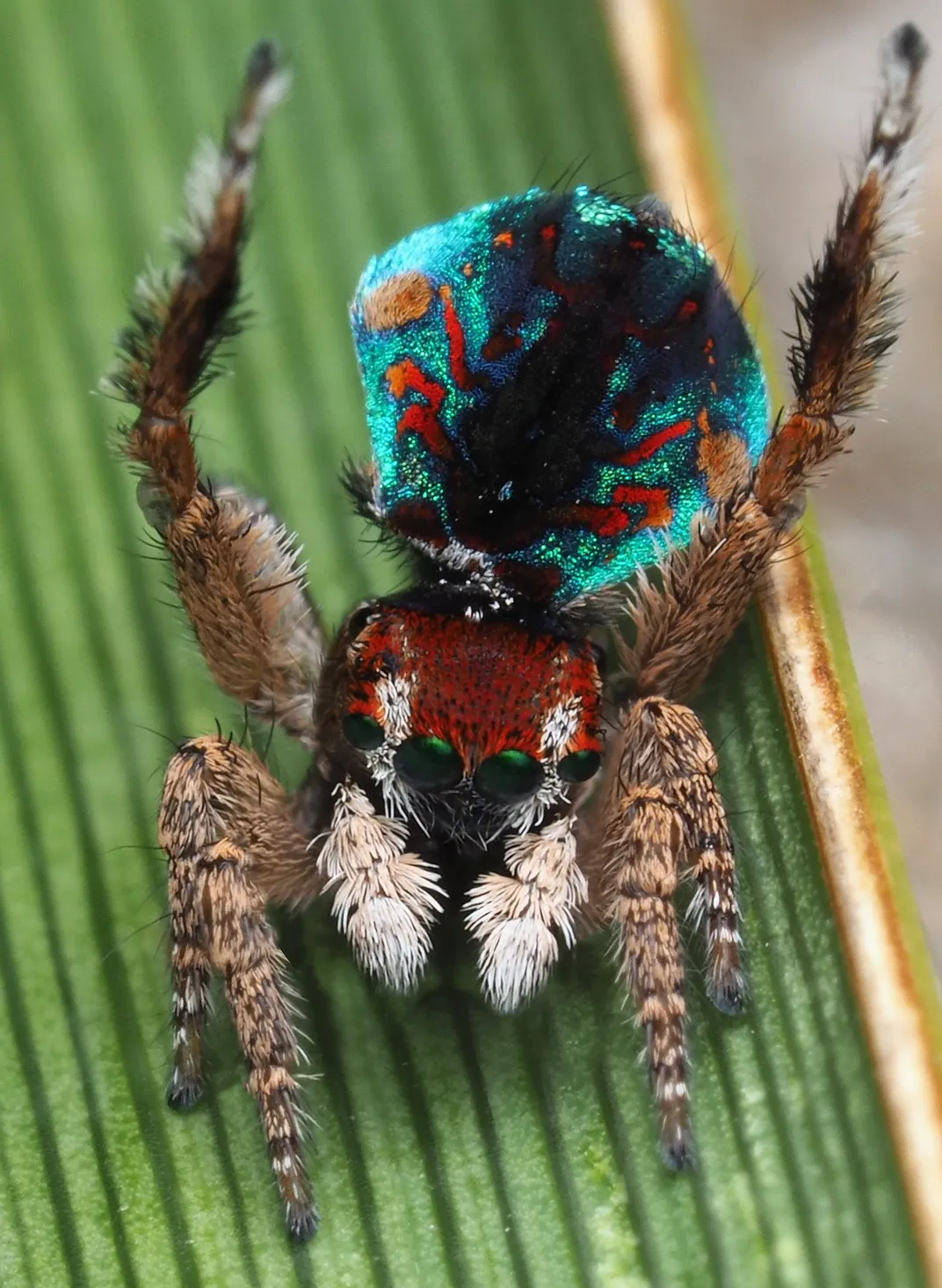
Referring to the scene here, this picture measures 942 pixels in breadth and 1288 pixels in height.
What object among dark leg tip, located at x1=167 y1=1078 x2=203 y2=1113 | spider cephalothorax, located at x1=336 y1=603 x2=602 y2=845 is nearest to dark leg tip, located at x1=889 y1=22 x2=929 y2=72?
spider cephalothorax, located at x1=336 y1=603 x2=602 y2=845

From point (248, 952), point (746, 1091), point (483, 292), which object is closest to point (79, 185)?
point (483, 292)

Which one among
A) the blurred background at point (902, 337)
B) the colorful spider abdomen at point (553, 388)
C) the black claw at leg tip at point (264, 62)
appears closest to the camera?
the black claw at leg tip at point (264, 62)

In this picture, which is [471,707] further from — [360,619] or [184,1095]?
[184,1095]

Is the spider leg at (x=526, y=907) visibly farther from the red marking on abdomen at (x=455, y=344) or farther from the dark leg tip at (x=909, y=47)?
the dark leg tip at (x=909, y=47)

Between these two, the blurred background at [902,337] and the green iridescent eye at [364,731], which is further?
the blurred background at [902,337]

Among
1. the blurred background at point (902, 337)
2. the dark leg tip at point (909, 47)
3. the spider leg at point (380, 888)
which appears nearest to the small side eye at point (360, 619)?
the spider leg at point (380, 888)

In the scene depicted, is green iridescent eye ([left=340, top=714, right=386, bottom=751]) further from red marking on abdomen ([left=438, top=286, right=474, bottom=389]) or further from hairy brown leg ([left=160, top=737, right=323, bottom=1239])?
red marking on abdomen ([left=438, top=286, right=474, bottom=389])

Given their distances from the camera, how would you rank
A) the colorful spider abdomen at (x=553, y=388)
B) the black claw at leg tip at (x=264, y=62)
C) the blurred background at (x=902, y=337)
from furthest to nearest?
the blurred background at (x=902, y=337)
the colorful spider abdomen at (x=553, y=388)
the black claw at leg tip at (x=264, y=62)
